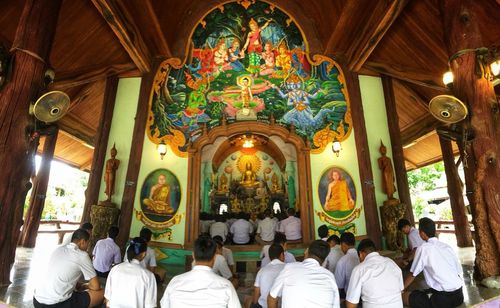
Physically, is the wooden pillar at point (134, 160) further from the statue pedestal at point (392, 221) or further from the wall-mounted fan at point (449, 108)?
the wall-mounted fan at point (449, 108)

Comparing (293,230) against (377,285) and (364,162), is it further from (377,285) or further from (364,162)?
(377,285)

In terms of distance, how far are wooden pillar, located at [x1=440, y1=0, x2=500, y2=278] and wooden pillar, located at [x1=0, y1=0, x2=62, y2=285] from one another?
243 inches

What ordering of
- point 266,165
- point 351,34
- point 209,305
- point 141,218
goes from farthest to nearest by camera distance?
point 266,165 < point 351,34 < point 141,218 < point 209,305

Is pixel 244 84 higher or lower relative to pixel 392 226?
higher

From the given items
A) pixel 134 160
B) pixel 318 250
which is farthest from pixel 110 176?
pixel 318 250

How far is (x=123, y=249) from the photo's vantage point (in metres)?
6.07

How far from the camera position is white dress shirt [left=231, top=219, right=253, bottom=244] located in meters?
6.91

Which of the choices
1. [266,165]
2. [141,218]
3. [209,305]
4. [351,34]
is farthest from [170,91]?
[209,305]

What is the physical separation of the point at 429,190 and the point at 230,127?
17.2 m

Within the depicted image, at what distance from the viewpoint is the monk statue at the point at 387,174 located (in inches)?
246

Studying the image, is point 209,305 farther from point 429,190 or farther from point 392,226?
point 429,190

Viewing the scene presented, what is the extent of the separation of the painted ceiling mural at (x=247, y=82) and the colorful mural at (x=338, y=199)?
0.84 m

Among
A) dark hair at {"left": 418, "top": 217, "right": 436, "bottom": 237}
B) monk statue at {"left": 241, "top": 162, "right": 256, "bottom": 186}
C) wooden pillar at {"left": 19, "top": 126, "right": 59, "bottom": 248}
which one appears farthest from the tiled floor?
monk statue at {"left": 241, "top": 162, "right": 256, "bottom": 186}

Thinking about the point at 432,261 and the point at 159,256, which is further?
the point at 159,256
